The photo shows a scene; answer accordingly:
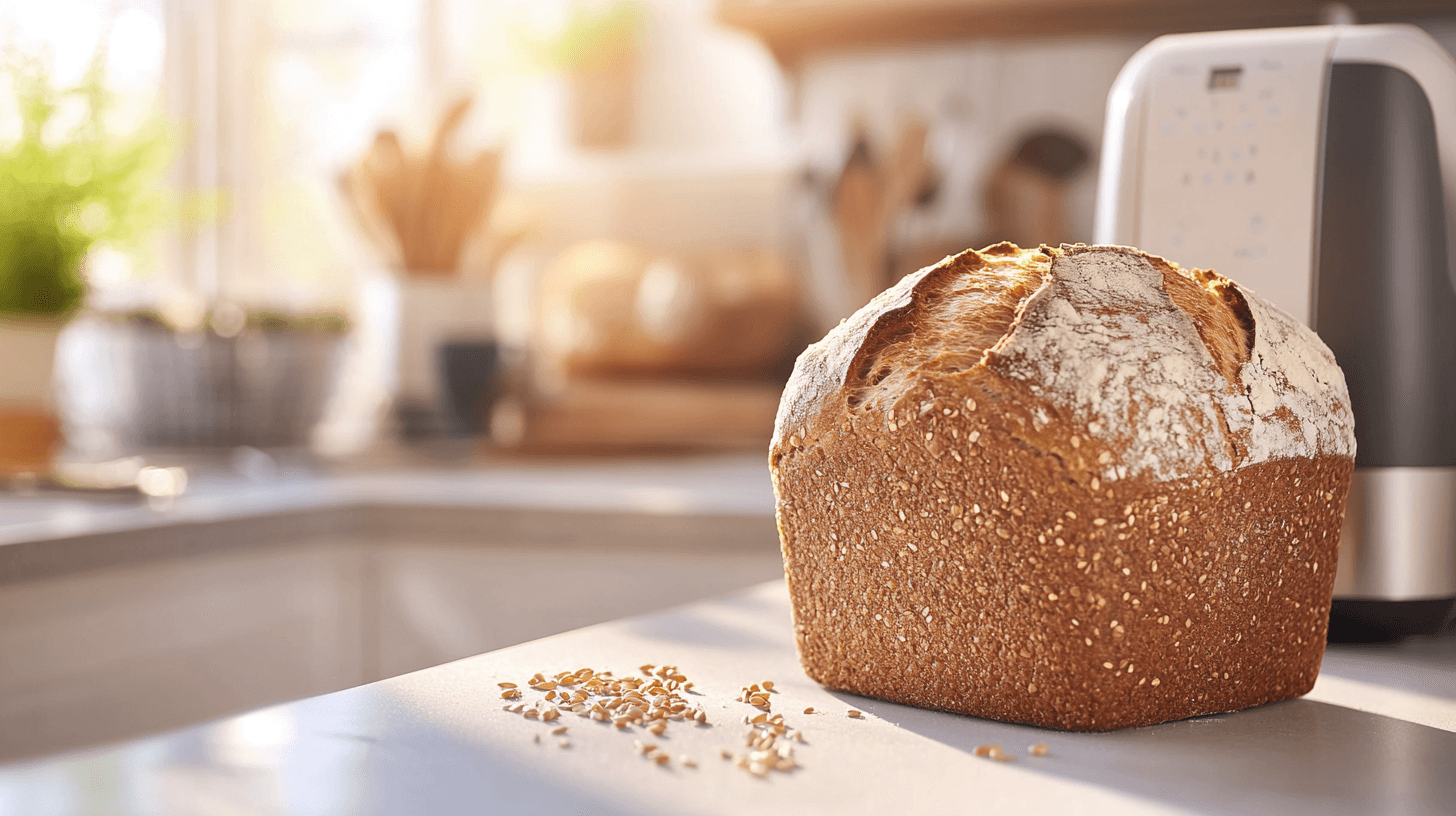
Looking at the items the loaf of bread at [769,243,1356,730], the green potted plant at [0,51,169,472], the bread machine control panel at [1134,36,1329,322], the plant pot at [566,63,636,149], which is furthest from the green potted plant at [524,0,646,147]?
the loaf of bread at [769,243,1356,730]

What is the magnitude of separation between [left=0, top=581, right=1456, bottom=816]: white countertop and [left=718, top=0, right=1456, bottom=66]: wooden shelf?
4.42 ft

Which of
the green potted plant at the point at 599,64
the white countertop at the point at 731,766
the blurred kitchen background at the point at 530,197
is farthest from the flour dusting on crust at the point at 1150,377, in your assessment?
the green potted plant at the point at 599,64

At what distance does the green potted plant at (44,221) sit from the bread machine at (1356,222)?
1.25 metres

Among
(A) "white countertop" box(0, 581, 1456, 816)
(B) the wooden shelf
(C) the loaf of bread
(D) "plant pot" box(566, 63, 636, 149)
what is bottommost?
(A) "white countertop" box(0, 581, 1456, 816)

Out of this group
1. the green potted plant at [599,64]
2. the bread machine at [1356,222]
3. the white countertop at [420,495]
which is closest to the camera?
the bread machine at [1356,222]

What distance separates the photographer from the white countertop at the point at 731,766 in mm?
424

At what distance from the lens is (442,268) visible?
196 centimetres

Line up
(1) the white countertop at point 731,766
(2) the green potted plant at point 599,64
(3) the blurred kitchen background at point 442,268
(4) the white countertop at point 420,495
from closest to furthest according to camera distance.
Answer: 1. (1) the white countertop at point 731,766
2. (4) the white countertop at point 420,495
3. (3) the blurred kitchen background at point 442,268
4. (2) the green potted plant at point 599,64

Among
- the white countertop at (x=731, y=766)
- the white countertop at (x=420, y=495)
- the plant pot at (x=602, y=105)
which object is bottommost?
the white countertop at (x=420, y=495)

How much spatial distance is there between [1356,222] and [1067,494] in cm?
31

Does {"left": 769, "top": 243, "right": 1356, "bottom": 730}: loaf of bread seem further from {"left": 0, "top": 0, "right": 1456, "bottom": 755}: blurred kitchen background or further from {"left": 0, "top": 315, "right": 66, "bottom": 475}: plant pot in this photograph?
{"left": 0, "top": 315, "right": 66, "bottom": 475}: plant pot

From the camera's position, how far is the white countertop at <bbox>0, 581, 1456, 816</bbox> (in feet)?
1.39

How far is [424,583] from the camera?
4.86ft

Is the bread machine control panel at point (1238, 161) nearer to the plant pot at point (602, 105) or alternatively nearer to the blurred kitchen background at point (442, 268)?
the blurred kitchen background at point (442, 268)
